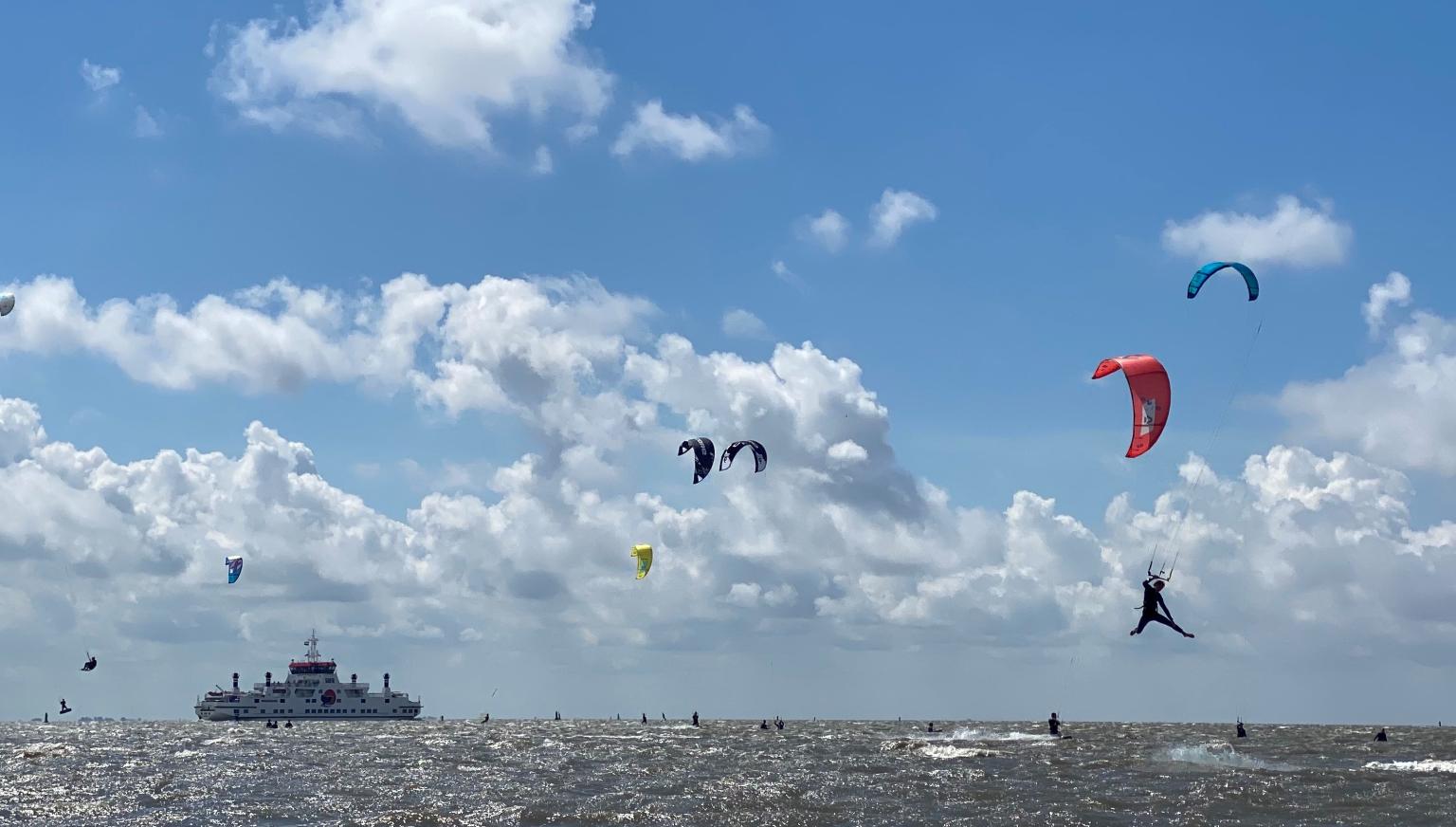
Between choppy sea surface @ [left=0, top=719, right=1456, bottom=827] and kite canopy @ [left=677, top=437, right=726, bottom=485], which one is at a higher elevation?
kite canopy @ [left=677, top=437, right=726, bottom=485]

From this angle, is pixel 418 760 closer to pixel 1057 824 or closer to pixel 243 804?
pixel 243 804

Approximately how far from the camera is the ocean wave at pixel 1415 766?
54141 mm

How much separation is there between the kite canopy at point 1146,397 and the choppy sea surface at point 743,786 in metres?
10.3

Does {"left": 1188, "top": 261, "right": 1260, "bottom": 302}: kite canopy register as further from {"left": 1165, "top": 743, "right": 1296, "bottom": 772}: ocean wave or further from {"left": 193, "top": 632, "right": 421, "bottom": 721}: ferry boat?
{"left": 193, "top": 632, "right": 421, "bottom": 721}: ferry boat

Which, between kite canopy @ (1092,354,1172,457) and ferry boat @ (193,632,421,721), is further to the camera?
ferry boat @ (193,632,421,721)

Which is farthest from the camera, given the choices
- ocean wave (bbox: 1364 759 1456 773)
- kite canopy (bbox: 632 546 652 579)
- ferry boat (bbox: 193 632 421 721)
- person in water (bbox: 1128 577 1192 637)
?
ferry boat (bbox: 193 632 421 721)

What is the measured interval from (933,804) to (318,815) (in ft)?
57.9

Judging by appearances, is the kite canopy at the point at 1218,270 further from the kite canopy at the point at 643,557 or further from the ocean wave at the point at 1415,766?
the kite canopy at the point at 643,557

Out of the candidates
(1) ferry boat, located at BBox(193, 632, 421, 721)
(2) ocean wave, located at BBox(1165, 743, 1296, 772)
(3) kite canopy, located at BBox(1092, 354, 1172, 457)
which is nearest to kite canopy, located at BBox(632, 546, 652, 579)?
(2) ocean wave, located at BBox(1165, 743, 1296, 772)

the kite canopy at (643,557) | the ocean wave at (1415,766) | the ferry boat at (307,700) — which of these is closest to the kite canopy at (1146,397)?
the ocean wave at (1415,766)

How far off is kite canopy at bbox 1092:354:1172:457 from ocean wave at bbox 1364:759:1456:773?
24691 mm

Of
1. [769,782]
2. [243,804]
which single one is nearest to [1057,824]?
[769,782]

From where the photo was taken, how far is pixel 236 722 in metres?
151

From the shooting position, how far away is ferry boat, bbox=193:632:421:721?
148 m
